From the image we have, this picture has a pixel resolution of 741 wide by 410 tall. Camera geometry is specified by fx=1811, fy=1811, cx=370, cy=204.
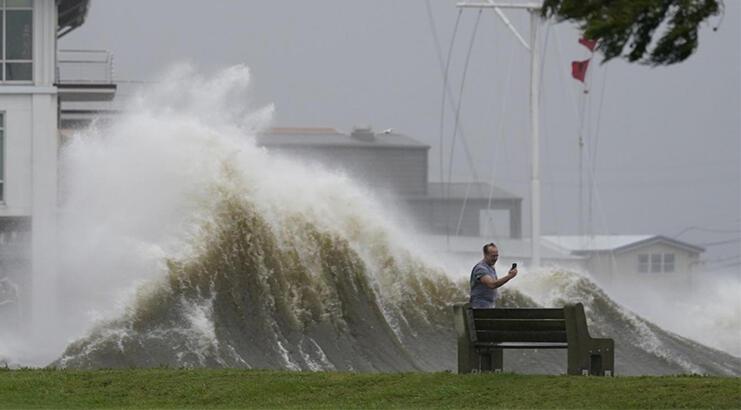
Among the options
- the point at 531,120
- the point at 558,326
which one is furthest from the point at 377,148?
the point at 558,326

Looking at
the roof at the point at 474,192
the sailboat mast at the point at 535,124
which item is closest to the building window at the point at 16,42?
the sailboat mast at the point at 535,124

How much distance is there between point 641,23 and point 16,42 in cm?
3891

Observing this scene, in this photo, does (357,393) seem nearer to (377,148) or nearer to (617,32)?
(617,32)

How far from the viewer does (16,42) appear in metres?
53.0

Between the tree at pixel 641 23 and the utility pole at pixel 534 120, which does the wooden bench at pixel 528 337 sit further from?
the utility pole at pixel 534 120

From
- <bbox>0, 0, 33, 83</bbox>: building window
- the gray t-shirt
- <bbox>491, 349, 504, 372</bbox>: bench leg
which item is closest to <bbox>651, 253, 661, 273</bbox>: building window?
<bbox>0, 0, 33, 83</bbox>: building window

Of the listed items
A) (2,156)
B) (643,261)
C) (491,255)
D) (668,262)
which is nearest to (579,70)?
(2,156)

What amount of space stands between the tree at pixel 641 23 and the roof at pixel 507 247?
60863 millimetres

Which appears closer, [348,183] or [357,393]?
[357,393]

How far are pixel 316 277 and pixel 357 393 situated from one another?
51.9 ft

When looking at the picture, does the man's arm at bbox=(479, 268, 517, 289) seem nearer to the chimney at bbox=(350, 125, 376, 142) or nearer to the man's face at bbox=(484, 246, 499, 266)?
the man's face at bbox=(484, 246, 499, 266)

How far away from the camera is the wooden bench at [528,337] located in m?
19.6

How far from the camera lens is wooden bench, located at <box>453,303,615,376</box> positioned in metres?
19.6

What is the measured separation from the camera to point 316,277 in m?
34.5
